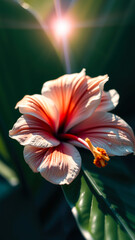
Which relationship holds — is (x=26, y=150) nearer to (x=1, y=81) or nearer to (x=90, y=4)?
(x=1, y=81)

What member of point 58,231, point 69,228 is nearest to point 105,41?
point 69,228

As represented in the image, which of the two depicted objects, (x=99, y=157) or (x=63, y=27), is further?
(x=63, y=27)

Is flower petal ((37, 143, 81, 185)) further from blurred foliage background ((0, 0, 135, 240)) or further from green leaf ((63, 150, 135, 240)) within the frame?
blurred foliage background ((0, 0, 135, 240))

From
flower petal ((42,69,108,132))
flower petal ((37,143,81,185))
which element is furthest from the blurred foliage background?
flower petal ((37,143,81,185))

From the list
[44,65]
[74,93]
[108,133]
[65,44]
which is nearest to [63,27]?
[65,44]

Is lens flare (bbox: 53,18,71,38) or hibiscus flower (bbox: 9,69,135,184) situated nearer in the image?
hibiscus flower (bbox: 9,69,135,184)

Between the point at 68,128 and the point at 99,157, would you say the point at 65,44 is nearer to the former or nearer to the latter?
the point at 68,128

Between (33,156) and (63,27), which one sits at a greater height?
(63,27)
